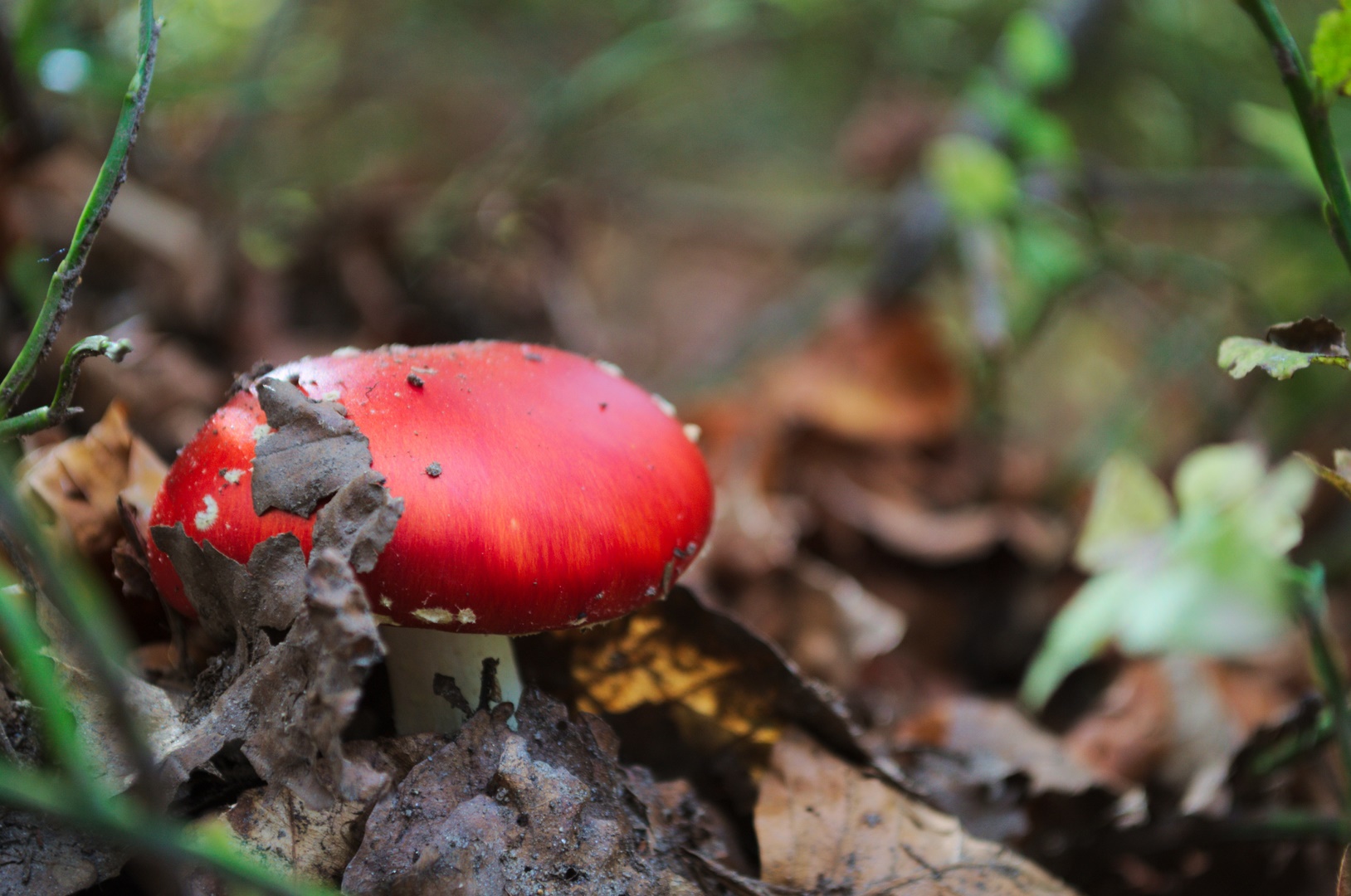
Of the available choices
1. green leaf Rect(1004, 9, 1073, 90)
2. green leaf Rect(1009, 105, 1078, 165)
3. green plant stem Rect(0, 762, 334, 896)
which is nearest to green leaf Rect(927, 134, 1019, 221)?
green leaf Rect(1009, 105, 1078, 165)

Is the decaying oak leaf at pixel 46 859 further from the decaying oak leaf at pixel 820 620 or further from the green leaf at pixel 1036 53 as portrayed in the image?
the green leaf at pixel 1036 53

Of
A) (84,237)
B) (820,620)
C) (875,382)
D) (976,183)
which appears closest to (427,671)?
(84,237)

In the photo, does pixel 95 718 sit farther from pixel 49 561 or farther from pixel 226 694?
pixel 49 561

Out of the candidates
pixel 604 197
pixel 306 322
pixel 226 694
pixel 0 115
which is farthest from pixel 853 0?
pixel 226 694

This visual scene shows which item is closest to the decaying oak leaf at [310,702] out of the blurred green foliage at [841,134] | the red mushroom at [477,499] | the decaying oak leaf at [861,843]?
the red mushroom at [477,499]

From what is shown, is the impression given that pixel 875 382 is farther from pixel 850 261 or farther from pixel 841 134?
pixel 841 134

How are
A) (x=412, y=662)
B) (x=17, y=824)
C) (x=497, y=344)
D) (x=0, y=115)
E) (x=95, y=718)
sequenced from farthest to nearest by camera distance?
(x=0, y=115) < (x=497, y=344) < (x=412, y=662) < (x=95, y=718) < (x=17, y=824)
